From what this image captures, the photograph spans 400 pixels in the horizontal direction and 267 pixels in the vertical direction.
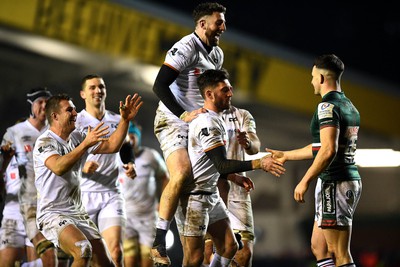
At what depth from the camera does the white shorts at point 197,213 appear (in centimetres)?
742

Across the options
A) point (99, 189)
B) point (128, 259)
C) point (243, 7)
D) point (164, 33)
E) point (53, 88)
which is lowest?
point (128, 259)

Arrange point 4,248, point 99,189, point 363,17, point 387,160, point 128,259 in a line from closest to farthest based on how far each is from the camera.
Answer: point 99,189 → point 4,248 → point 128,259 → point 363,17 → point 387,160

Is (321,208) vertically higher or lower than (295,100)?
lower

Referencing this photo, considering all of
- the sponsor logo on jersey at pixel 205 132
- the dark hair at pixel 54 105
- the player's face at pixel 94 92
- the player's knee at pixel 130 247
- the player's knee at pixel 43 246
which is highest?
the player's face at pixel 94 92

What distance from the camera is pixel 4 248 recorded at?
10156 mm

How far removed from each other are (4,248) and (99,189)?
1.83 m

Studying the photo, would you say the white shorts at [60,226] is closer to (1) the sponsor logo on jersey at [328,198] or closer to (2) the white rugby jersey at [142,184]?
(1) the sponsor logo on jersey at [328,198]

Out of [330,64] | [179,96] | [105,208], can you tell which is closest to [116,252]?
[105,208]

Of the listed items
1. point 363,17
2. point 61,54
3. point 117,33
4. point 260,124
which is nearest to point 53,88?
point 61,54

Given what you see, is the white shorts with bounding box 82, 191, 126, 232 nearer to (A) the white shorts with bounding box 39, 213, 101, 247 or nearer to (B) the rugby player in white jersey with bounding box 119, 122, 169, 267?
(A) the white shorts with bounding box 39, 213, 101, 247

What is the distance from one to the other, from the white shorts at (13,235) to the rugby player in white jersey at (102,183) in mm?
1427

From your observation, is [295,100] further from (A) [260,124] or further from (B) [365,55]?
(A) [260,124]

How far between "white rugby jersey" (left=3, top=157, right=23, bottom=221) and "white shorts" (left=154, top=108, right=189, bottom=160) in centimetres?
306

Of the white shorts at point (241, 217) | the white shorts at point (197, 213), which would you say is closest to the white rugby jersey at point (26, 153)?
the white shorts at point (241, 217)
